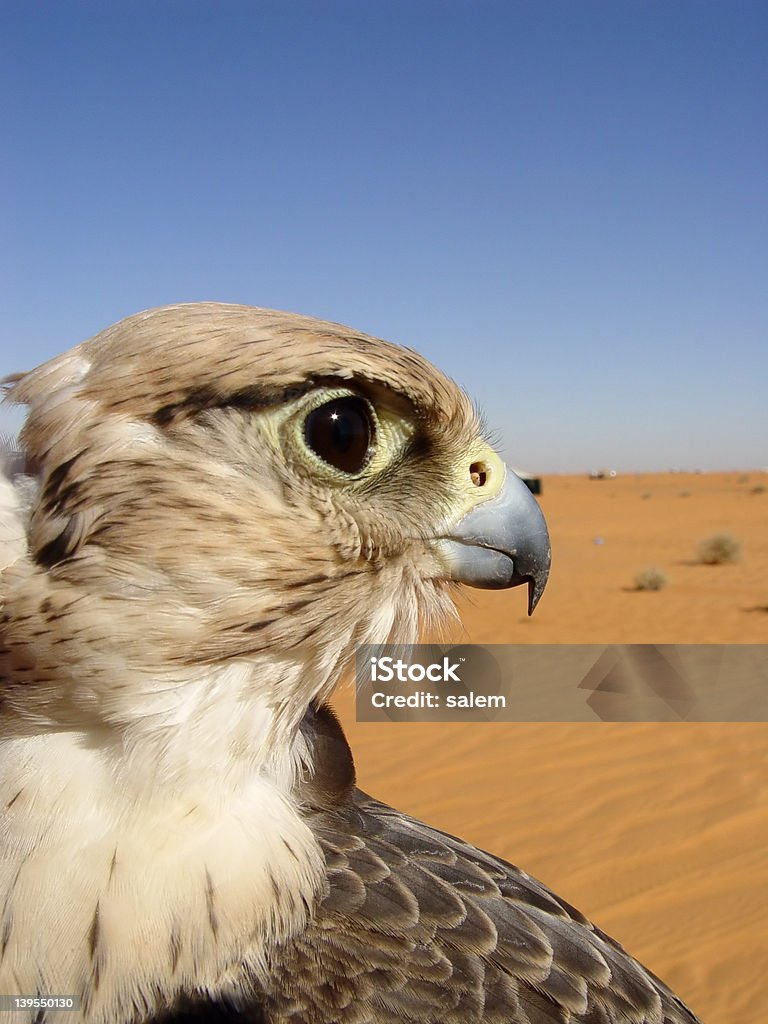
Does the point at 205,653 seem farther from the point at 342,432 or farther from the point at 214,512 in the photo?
the point at 342,432

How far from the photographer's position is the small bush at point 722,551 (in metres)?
19.0

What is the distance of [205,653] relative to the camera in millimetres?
1478

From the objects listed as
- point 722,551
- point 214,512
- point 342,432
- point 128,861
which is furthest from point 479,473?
point 722,551

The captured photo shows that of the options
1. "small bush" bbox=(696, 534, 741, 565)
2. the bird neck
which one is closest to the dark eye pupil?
the bird neck

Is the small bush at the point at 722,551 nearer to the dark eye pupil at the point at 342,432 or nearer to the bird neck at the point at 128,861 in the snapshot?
the dark eye pupil at the point at 342,432

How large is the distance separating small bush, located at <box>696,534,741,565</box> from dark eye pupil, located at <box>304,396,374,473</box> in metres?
19.4

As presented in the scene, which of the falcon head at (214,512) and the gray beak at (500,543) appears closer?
the falcon head at (214,512)

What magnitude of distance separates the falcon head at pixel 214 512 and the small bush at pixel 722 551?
63.0 ft

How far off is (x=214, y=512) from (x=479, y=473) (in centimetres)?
71

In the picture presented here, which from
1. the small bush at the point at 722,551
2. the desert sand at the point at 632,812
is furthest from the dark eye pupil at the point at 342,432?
the small bush at the point at 722,551

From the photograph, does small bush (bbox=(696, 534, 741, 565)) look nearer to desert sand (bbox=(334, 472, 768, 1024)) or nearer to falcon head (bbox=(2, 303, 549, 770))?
desert sand (bbox=(334, 472, 768, 1024))

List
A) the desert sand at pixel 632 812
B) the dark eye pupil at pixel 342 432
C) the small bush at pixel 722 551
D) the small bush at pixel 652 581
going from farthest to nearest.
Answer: the small bush at pixel 722 551 < the small bush at pixel 652 581 < the desert sand at pixel 632 812 < the dark eye pupil at pixel 342 432

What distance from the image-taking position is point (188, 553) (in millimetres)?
1453

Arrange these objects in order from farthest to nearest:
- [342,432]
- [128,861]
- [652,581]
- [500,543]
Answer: [652,581] → [500,543] → [342,432] → [128,861]
